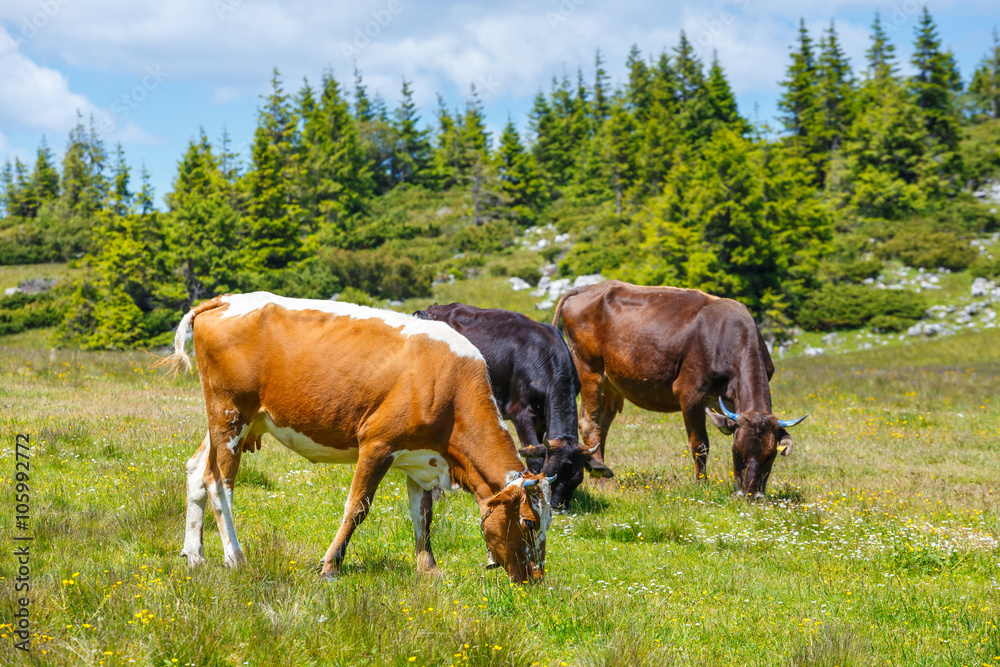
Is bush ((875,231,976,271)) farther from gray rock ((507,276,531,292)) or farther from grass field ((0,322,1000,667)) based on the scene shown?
grass field ((0,322,1000,667))

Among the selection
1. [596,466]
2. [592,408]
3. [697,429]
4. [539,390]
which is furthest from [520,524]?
[592,408]

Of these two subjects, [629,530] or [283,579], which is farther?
[629,530]

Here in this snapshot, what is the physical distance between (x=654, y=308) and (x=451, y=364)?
601cm

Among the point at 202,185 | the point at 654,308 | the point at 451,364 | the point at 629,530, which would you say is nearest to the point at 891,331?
the point at 654,308

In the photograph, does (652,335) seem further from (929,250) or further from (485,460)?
(929,250)

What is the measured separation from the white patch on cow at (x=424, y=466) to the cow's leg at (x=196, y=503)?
169cm

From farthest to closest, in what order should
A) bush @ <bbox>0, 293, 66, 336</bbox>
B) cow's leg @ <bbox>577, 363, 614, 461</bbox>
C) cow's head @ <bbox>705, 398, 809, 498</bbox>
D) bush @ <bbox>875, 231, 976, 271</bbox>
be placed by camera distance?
bush @ <bbox>0, 293, 66, 336</bbox>
bush @ <bbox>875, 231, 976, 271</bbox>
cow's leg @ <bbox>577, 363, 614, 461</bbox>
cow's head @ <bbox>705, 398, 809, 498</bbox>

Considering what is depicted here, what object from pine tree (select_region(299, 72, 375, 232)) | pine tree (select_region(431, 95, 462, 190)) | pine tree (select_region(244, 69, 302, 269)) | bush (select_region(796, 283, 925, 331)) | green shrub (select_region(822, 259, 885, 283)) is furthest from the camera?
pine tree (select_region(431, 95, 462, 190))

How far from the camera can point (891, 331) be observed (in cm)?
3891

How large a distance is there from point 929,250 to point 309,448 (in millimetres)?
47450

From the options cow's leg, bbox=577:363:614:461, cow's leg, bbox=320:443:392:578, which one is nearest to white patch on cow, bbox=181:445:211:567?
cow's leg, bbox=320:443:392:578

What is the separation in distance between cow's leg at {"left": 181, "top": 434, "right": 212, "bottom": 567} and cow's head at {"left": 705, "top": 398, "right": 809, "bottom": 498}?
5903mm

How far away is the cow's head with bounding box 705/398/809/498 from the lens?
9047mm

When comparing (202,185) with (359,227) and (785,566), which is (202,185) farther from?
(785,566)
